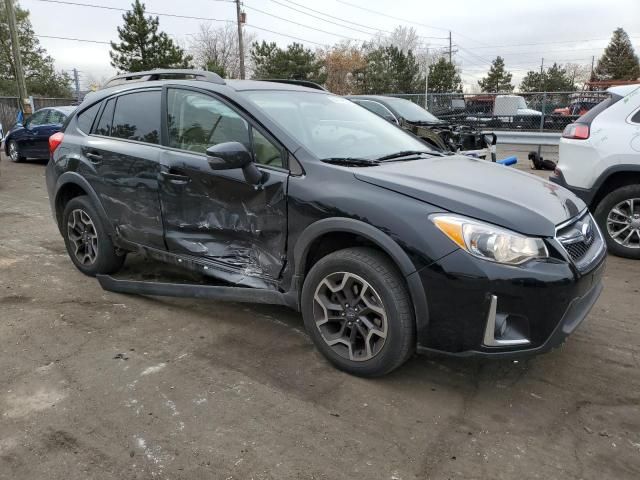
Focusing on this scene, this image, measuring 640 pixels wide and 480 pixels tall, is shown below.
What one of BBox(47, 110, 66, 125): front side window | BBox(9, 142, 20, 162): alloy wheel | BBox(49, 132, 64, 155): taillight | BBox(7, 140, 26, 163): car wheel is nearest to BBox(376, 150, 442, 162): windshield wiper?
BBox(49, 132, 64, 155): taillight

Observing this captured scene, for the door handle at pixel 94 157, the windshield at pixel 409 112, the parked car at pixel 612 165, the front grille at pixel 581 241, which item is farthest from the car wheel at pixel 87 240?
the windshield at pixel 409 112

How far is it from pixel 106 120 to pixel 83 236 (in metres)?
1.04

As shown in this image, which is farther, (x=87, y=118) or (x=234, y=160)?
(x=87, y=118)

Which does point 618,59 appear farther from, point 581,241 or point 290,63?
point 581,241

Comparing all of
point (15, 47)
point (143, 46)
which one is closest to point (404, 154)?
point (15, 47)

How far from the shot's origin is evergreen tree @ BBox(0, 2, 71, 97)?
41.8m

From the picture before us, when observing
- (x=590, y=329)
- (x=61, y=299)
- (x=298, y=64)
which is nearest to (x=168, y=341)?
(x=61, y=299)

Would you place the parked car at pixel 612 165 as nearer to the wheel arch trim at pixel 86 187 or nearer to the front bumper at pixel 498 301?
the front bumper at pixel 498 301

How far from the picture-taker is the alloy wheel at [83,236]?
14.8ft

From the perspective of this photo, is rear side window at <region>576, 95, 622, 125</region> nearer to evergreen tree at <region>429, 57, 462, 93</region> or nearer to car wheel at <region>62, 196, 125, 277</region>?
car wheel at <region>62, 196, 125, 277</region>

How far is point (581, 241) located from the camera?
2.89 m

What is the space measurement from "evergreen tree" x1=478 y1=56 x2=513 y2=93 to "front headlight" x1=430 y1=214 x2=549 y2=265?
68.2m

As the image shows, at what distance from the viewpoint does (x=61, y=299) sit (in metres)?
4.27

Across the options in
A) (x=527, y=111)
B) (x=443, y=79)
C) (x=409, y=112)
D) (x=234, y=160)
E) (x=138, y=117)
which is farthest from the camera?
(x=443, y=79)
